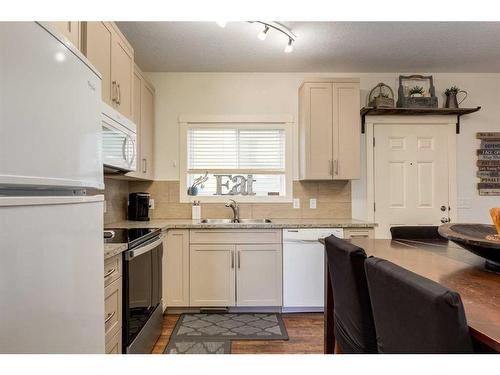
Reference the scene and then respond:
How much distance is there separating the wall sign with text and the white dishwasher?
2.02 meters

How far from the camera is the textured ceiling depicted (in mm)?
2561

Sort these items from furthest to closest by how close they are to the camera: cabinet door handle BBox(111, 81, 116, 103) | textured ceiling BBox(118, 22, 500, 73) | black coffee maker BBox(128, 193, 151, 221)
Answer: black coffee maker BBox(128, 193, 151, 221), textured ceiling BBox(118, 22, 500, 73), cabinet door handle BBox(111, 81, 116, 103)

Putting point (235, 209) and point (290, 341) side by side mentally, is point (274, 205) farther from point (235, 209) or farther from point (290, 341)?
point (290, 341)

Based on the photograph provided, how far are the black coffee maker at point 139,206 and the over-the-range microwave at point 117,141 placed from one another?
927 millimetres

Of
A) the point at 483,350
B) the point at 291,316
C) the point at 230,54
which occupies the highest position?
the point at 230,54

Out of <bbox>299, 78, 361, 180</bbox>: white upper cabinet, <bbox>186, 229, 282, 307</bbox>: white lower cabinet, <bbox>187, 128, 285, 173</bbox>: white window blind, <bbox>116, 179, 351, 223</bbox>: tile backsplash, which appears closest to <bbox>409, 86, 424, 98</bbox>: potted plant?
<bbox>299, 78, 361, 180</bbox>: white upper cabinet

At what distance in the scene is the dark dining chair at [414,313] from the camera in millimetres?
704

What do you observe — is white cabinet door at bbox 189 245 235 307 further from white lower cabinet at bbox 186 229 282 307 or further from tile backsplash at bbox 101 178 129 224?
tile backsplash at bbox 101 178 129 224

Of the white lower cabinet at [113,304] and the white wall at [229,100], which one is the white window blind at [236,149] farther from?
the white lower cabinet at [113,304]

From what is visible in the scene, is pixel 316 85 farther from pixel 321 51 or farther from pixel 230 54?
pixel 230 54

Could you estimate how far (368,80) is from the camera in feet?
11.6
